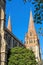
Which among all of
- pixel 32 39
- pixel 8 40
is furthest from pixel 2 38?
pixel 32 39

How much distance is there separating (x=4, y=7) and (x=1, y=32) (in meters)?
4.91

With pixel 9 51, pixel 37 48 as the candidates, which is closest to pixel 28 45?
pixel 37 48

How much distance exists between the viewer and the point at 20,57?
4291 centimetres

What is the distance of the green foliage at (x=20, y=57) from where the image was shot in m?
41.8

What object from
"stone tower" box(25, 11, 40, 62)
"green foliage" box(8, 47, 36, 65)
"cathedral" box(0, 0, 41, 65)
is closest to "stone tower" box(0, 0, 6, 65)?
"cathedral" box(0, 0, 41, 65)

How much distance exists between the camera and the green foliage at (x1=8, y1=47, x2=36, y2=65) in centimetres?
4178

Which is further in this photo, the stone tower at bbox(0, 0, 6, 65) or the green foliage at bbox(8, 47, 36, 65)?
the green foliage at bbox(8, 47, 36, 65)

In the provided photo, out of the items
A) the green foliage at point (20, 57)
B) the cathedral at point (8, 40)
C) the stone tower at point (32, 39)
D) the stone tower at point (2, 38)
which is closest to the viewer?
the stone tower at point (2, 38)

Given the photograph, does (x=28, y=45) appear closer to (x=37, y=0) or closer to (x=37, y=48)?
(x=37, y=48)

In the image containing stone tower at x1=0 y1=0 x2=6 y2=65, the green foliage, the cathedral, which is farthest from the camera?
the green foliage

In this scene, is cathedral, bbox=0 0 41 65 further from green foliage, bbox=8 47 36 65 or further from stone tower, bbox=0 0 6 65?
green foliage, bbox=8 47 36 65

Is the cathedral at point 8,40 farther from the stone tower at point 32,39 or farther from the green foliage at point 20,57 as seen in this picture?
the green foliage at point 20,57

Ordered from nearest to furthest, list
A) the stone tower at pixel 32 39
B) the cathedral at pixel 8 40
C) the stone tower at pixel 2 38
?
the stone tower at pixel 2 38 → the cathedral at pixel 8 40 → the stone tower at pixel 32 39

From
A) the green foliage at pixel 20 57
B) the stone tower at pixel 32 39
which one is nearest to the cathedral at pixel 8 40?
the stone tower at pixel 32 39
